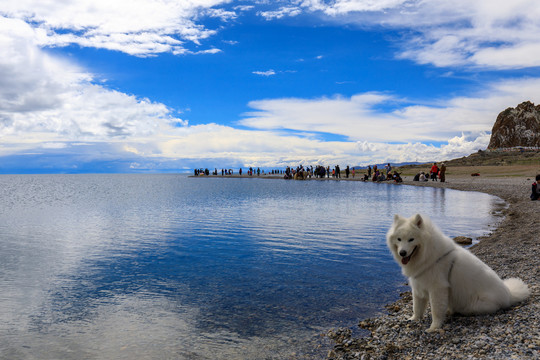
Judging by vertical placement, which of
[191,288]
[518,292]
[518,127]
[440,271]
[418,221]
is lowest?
[191,288]

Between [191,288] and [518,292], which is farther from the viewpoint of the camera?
[191,288]

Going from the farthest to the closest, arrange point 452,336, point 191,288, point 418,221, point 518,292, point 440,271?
point 191,288, point 518,292, point 440,271, point 452,336, point 418,221

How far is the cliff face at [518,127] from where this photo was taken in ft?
535

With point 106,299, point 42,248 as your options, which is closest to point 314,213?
point 42,248

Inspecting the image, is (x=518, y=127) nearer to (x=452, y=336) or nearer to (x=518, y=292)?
(x=518, y=292)

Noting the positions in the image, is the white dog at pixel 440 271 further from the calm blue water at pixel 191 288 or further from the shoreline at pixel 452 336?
the calm blue water at pixel 191 288

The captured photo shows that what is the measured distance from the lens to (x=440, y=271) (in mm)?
5918

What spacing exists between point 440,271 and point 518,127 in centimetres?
19750

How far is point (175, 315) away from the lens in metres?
8.77

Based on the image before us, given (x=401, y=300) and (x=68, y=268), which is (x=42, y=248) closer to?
(x=68, y=268)

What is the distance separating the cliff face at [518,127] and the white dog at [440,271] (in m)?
189

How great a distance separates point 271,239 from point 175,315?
10081 millimetres

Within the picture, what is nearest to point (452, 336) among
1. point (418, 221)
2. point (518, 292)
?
point (518, 292)

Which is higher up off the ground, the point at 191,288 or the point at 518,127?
the point at 518,127
